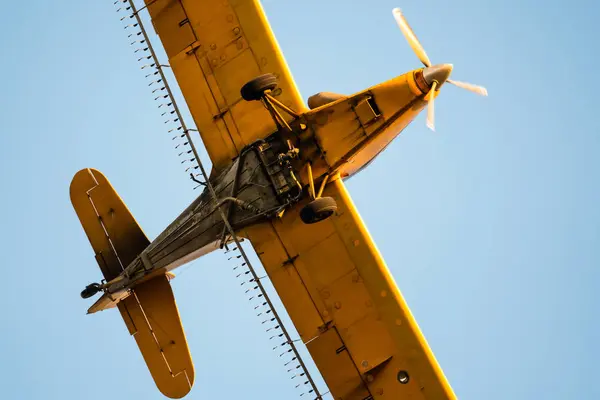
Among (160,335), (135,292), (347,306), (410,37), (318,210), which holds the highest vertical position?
(410,37)

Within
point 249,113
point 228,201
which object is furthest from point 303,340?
point 249,113

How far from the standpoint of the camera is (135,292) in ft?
82.7

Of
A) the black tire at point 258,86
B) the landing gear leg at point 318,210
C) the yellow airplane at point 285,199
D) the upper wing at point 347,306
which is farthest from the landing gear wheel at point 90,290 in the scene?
the black tire at point 258,86

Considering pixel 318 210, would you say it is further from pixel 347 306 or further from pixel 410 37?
pixel 410 37

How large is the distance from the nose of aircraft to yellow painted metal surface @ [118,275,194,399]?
7272 millimetres

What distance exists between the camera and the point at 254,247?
938 inches

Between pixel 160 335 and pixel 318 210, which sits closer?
pixel 318 210

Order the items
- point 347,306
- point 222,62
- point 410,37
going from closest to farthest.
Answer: point 410,37
point 347,306
point 222,62

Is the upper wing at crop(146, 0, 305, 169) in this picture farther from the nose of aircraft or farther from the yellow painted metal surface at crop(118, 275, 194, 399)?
the yellow painted metal surface at crop(118, 275, 194, 399)

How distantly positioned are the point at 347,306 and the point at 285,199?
8.00 ft

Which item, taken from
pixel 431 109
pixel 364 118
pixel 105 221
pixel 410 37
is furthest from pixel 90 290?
pixel 410 37

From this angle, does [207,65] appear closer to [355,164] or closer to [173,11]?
[173,11]

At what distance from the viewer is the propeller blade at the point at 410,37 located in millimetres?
22469

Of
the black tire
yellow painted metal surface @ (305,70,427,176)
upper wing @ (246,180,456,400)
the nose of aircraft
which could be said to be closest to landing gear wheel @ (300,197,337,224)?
yellow painted metal surface @ (305,70,427,176)
